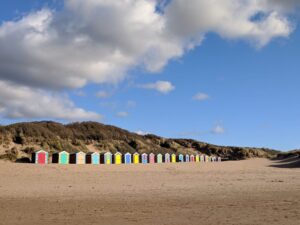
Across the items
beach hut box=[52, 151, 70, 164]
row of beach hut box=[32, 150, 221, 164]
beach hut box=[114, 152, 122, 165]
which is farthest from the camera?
beach hut box=[114, 152, 122, 165]

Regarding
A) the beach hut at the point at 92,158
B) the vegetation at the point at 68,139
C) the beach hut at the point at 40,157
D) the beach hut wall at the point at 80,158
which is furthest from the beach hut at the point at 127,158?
the beach hut at the point at 40,157

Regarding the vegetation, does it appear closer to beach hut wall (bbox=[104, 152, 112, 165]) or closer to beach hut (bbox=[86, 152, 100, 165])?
beach hut (bbox=[86, 152, 100, 165])

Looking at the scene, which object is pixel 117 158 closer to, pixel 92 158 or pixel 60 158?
pixel 92 158

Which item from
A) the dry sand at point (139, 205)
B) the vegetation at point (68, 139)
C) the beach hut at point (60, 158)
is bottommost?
the dry sand at point (139, 205)

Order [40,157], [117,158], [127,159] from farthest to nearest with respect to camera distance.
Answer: [127,159], [117,158], [40,157]

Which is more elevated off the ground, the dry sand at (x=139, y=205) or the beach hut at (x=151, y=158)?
the beach hut at (x=151, y=158)

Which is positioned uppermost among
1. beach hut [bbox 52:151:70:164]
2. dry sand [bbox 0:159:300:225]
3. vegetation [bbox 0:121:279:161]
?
vegetation [bbox 0:121:279:161]

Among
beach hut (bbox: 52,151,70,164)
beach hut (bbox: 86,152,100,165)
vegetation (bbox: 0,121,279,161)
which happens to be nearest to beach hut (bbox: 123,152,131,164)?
beach hut (bbox: 86,152,100,165)

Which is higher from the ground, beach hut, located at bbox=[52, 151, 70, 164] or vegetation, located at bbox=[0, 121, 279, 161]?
vegetation, located at bbox=[0, 121, 279, 161]

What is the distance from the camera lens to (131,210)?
13391 millimetres

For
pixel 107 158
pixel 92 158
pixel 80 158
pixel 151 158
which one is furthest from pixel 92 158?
pixel 151 158

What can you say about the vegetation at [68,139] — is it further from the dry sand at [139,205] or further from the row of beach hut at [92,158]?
the dry sand at [139,205]

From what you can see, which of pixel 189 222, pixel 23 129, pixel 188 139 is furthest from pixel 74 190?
pixel 188 139

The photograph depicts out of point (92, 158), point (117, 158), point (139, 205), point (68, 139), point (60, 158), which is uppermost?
point (68, 139)
